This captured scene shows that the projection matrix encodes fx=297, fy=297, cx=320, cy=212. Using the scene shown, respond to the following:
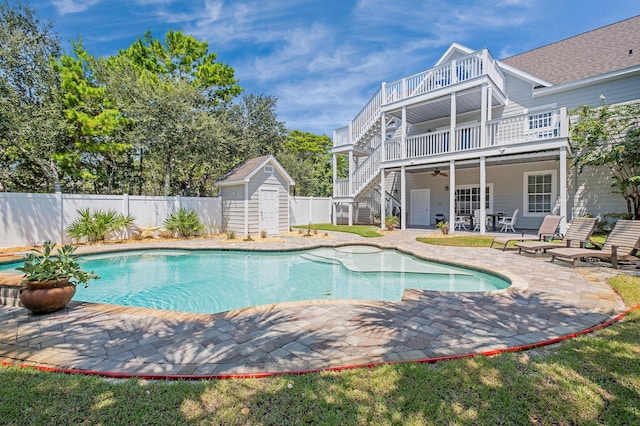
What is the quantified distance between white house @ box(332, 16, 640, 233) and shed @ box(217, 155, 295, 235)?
13.1ft

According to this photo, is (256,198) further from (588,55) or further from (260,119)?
(588,55)

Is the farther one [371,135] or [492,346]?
[371,135]

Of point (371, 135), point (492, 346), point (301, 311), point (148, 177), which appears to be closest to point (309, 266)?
point (301, 311)

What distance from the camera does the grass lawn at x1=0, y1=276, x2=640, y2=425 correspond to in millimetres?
1998

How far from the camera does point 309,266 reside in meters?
8.72

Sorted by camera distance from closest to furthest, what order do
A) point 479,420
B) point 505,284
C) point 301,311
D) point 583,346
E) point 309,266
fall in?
point 479,420 < point 583,346 < point 301,311 < point 505,284 < point 309,266

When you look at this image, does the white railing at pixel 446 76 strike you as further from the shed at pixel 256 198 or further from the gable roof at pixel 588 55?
the shed at pixel 256 198

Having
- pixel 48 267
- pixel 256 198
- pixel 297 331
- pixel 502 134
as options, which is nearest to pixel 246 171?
pixel 256 198

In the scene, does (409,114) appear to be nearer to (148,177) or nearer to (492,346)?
(492,346)

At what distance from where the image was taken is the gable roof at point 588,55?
467 inches

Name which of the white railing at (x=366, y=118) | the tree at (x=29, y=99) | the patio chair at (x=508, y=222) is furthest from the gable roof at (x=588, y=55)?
the tree at (x=29, y=99)

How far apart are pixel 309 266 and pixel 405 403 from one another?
21.8ft

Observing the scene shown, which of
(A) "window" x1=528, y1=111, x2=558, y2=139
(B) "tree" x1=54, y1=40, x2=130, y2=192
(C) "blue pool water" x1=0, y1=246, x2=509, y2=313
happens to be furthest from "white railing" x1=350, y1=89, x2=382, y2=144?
(B) "tree" x1=54, y1=40, x2=130, y2=192

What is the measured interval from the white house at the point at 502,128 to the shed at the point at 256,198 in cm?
399
